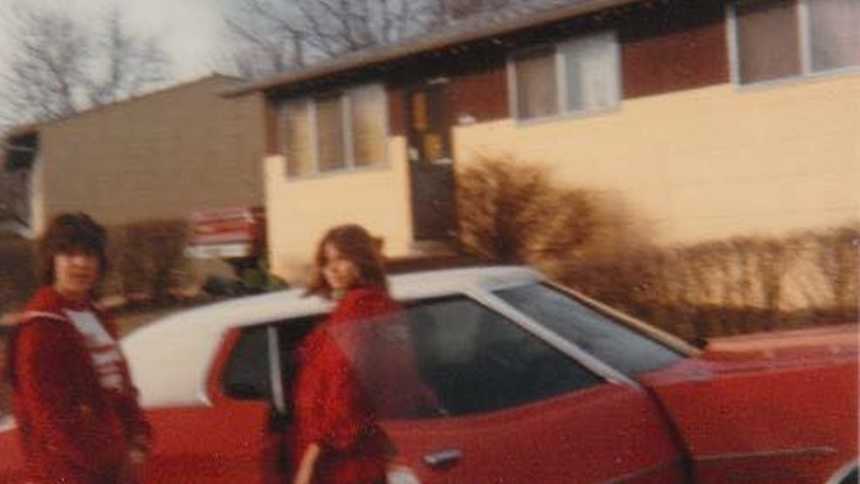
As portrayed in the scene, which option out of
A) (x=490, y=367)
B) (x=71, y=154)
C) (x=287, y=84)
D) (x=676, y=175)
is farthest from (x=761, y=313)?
(x=71, y=154)

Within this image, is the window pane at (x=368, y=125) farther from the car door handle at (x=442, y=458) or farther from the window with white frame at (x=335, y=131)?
the car door handle at (x=442, y=458)

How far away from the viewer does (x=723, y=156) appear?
34.4 ft

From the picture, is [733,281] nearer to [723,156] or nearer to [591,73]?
[723,156]

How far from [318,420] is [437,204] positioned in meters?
11.3

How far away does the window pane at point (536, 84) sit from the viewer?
12172mm

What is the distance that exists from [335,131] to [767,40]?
6374mm

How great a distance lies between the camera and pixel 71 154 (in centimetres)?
2234

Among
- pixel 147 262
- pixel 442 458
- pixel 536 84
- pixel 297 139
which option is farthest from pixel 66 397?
pixel 297 139

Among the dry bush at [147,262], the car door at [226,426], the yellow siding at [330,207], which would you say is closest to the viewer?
the car door at [226,426]

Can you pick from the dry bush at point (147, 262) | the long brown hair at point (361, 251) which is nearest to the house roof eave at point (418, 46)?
the dry bush at point (147, 262)

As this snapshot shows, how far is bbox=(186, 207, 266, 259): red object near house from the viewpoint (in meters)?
14.2

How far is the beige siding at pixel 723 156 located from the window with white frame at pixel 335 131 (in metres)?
2.80

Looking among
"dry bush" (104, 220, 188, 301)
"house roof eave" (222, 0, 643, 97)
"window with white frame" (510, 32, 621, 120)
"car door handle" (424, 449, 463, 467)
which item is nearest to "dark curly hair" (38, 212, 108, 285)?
"car door handle" (424, 449, 463, 467)

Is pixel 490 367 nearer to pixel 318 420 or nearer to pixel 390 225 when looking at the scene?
pixel 318 420
